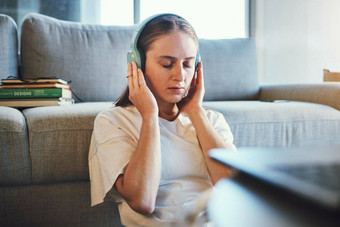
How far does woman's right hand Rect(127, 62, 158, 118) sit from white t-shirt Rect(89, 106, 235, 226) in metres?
0.06

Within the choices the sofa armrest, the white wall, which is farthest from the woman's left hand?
the white wall

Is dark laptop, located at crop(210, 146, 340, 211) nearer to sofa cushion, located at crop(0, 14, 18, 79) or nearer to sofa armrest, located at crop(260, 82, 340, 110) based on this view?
sofa armrest, located at crop(260, 82, 340, 110)

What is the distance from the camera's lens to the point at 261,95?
2367 millimetres

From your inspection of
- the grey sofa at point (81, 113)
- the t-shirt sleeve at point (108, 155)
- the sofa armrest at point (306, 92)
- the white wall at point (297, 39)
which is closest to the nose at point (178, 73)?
the t-shirt sleeve at point (108, 155)

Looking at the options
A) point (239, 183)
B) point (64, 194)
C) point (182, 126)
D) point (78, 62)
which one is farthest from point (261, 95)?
point (239, 183)

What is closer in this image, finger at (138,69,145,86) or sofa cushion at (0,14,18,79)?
finger at (138,69,145,86)

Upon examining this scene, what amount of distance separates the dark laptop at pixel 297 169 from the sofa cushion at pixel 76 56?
5.58 feet

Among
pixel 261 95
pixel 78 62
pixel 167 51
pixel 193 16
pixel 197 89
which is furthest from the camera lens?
pixel 193 16

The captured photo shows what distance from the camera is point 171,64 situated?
112cm

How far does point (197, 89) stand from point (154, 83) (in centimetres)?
17

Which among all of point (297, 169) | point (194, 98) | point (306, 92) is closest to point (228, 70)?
point (306, 92)

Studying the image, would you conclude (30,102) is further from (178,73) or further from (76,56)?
(178,73)

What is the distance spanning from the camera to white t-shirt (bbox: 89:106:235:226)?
98 cm

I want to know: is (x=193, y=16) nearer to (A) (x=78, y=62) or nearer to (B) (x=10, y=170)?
(A) (x=78, y=62)
